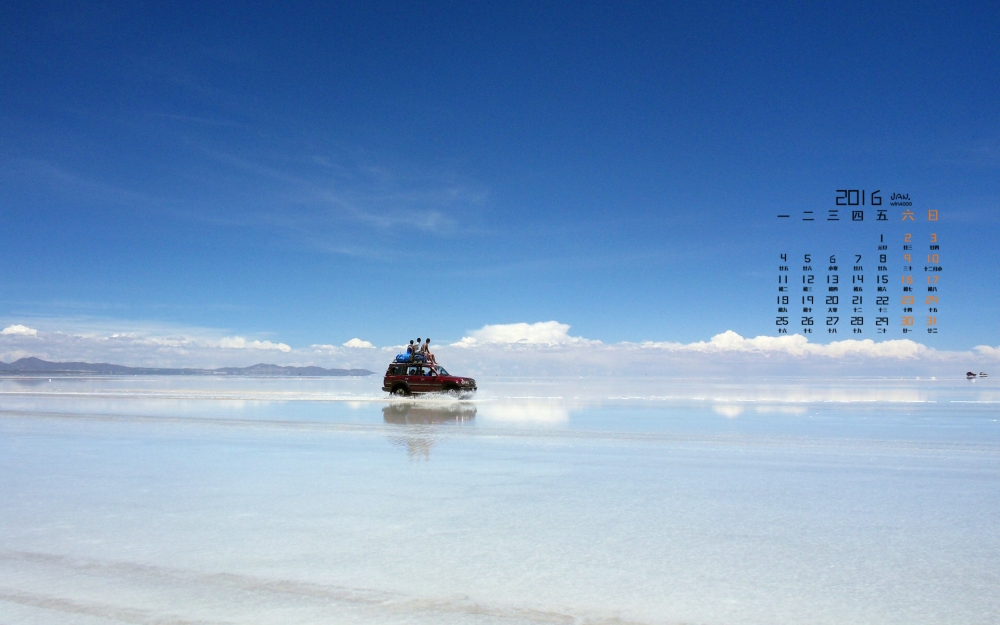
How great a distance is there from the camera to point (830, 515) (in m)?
8.87

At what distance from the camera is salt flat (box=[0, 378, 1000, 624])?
18.2 feet

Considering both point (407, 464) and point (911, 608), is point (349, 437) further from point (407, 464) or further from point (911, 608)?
point (911, 608)

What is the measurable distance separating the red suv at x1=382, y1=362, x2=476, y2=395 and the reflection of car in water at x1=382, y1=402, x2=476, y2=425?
401 cm

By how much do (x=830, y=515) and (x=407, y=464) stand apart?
24.7 feet

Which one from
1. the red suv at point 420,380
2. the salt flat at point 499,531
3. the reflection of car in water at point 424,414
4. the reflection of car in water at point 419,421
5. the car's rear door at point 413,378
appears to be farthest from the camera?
the car's rear door at point 413,378

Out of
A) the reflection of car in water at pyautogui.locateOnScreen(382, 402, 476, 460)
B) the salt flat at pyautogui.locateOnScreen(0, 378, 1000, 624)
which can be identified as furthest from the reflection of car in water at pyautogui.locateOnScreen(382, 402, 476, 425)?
the salt flat at pyautogui.locateOnScreen(0, 378, 1000, 624)

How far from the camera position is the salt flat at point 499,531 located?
18.2 ft

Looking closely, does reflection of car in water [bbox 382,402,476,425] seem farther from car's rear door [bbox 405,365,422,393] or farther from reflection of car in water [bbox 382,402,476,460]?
car's rear door [bbox 405,365,422,393]

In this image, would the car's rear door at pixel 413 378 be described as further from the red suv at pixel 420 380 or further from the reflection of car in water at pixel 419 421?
the reflection of car in water at pixel 419 421

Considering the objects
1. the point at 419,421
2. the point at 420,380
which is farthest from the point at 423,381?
the point at 419,421

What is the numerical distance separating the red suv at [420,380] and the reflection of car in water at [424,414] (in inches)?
158

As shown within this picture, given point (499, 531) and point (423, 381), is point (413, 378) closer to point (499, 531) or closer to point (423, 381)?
→ point (423, 381)

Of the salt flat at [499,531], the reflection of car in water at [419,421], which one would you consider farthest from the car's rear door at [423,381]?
the salt flat at [499,531]

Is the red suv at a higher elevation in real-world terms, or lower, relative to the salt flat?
higher
